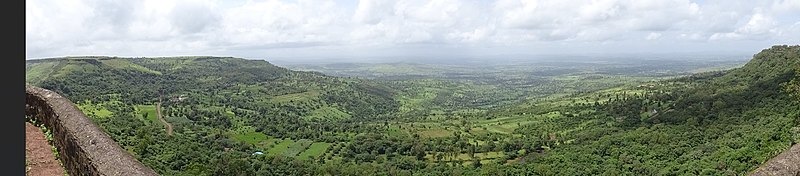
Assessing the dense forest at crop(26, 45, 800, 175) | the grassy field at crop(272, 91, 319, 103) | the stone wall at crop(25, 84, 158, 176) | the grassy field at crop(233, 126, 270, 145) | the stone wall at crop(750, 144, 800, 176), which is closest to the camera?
the stone wall at crop(25, 84, 158, 176)

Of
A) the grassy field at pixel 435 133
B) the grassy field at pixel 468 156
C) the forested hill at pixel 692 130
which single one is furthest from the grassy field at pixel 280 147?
→ the forested hill at pixel 692 130

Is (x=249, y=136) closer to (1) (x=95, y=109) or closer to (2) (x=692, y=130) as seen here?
(1) (x=95, y=109)

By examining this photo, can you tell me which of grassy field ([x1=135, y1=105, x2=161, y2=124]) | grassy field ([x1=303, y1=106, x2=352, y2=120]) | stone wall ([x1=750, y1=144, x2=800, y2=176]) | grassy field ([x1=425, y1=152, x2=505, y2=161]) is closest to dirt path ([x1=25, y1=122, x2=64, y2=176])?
stone wall ([x1=750, y1=144, x2=800, y2=176])

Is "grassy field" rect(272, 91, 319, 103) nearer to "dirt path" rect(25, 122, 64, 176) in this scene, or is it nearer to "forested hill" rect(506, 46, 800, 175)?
"forested hill" rect(506, 46, 800, 175)

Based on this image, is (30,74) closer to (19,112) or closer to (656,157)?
(656,157)

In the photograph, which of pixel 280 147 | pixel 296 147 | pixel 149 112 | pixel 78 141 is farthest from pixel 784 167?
pixel 149 112

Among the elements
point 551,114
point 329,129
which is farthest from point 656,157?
point 329,129
